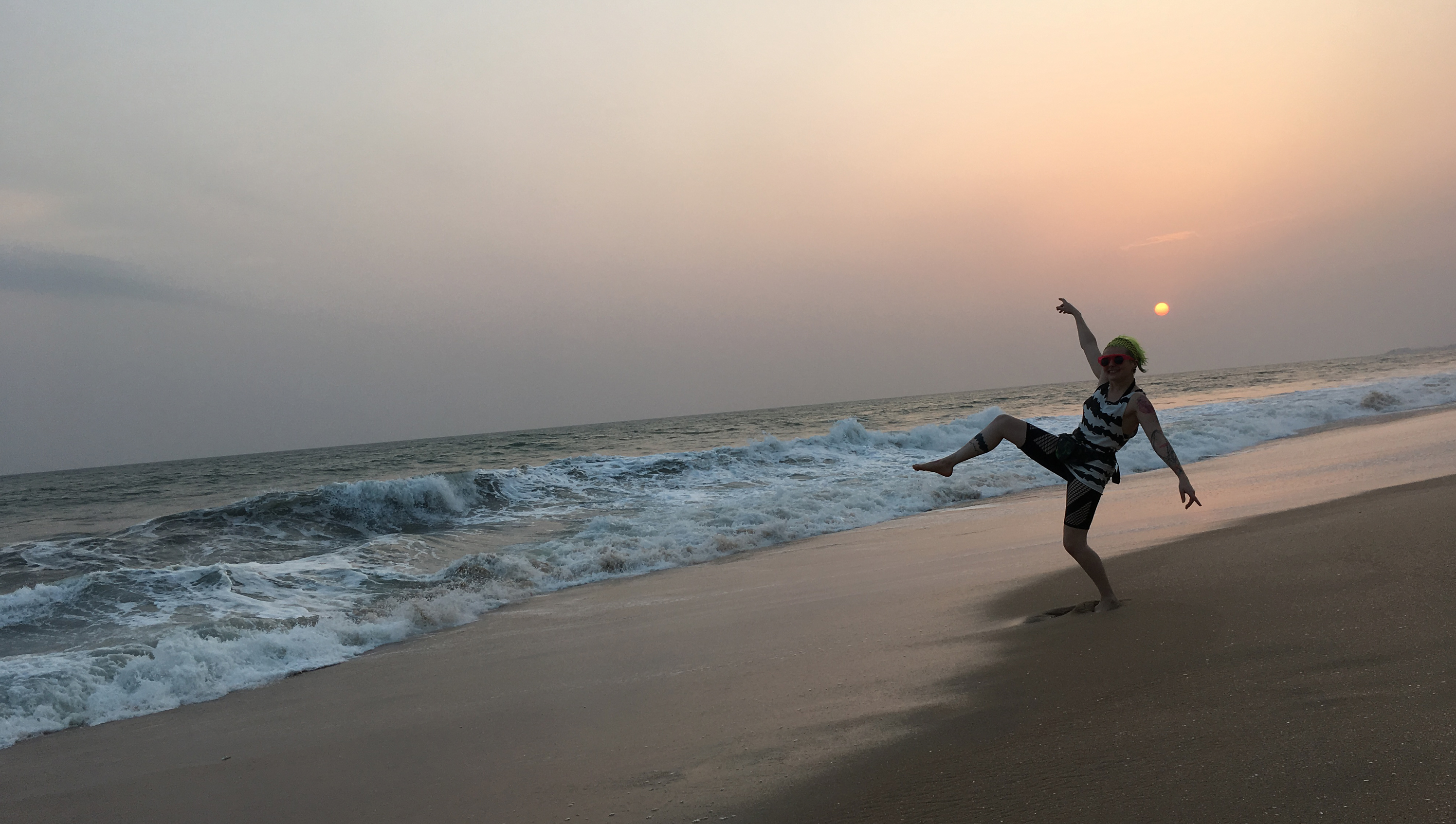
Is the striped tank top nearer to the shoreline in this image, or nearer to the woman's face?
the woman's face

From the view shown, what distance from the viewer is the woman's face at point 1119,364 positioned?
15.8ft

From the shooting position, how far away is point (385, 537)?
49.4ft

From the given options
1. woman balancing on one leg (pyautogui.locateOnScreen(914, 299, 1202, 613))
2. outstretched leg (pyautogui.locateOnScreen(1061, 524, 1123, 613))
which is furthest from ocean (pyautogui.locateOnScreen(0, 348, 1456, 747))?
outstretched leg (pyautogui.locateOnScreen(1061, 524, 1123, 613))

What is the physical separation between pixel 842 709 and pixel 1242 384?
195 ft

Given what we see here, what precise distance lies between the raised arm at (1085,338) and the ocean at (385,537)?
6227 mm

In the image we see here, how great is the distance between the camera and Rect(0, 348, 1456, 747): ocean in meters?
6.98

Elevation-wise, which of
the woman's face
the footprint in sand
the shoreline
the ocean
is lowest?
the ocean

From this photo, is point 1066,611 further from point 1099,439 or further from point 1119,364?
point 1119,364

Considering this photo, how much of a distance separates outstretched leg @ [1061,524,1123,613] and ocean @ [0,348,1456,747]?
232 inches

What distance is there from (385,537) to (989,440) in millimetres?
12965

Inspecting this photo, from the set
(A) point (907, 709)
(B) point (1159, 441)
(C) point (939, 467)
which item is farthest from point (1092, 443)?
(A) point (907, 709)

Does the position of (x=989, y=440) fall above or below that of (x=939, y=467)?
above

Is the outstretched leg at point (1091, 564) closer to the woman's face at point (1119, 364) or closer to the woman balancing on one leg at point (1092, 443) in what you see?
the woman balancing on one leg at point (1092, 443)

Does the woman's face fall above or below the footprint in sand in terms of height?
above
